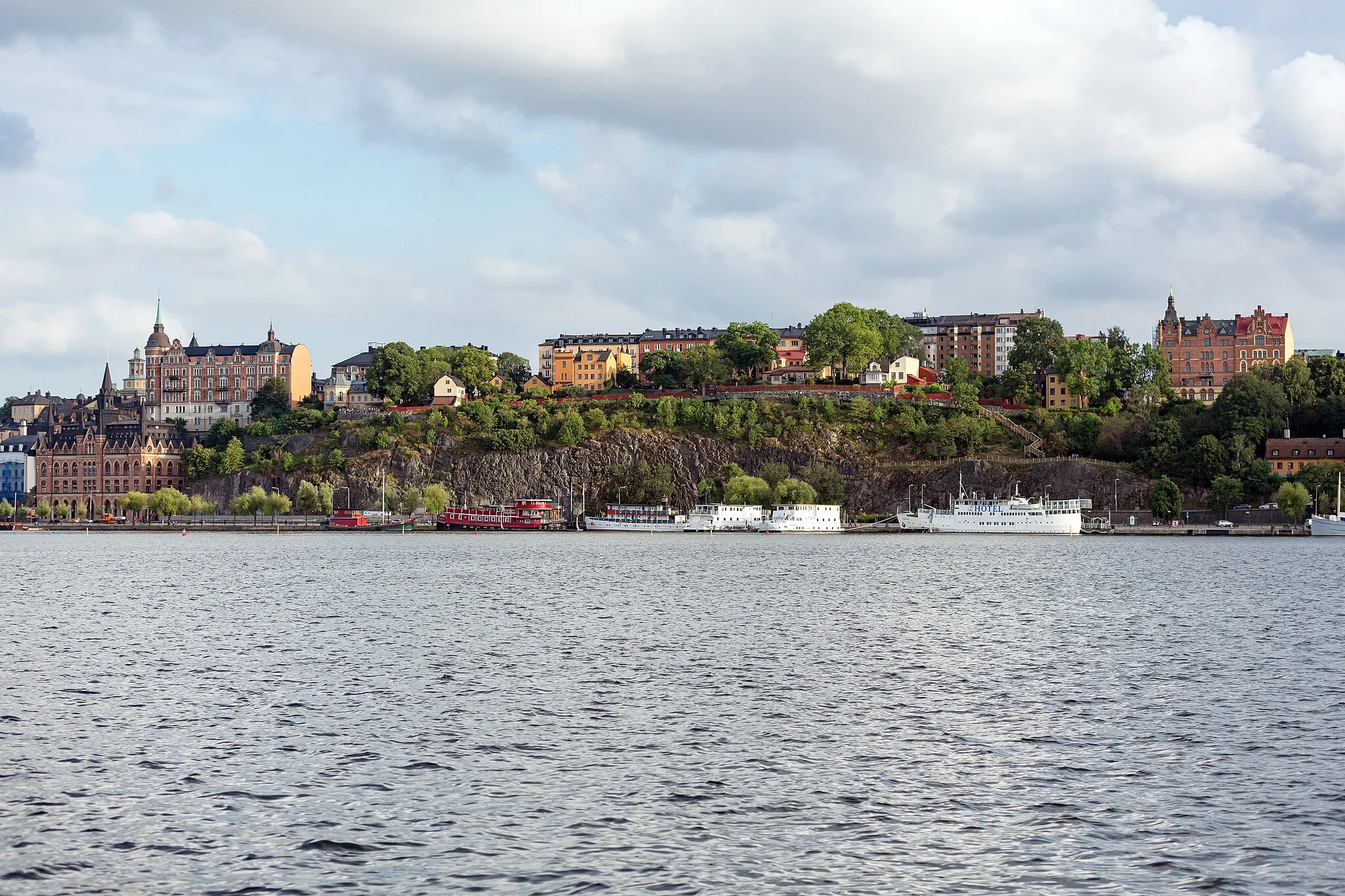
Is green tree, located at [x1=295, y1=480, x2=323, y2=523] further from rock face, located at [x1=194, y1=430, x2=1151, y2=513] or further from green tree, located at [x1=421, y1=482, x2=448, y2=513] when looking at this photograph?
green tree, located at [x1=421, y1=482, x2=448, y2=513]

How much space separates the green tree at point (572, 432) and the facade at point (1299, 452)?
9191 cm

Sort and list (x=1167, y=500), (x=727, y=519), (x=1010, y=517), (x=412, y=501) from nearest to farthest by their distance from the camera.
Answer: (x=1167, y=500) < (x=1010, y=517) < (x=727, y=519) < (x=412, y=501)

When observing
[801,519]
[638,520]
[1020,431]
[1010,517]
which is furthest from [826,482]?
[1020,431]

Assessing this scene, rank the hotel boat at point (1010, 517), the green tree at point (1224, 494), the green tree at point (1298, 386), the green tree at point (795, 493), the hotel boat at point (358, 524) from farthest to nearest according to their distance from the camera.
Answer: the hotel boat at point (358, 524) < the green tree at point (795, 493) < the green tree at point (1298, 386) < the hotel boat at point (1010, 517) < the green tree at point (1224, 494)

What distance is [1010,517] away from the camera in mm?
164250

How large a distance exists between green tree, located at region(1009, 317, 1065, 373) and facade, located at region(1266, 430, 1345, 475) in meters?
41.3

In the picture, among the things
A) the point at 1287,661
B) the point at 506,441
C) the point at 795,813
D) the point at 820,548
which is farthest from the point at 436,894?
the point at 506,441

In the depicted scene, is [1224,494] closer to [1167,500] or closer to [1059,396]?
[1167,500]

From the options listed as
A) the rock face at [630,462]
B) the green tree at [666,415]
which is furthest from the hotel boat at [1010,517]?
the green tree at [666,415]

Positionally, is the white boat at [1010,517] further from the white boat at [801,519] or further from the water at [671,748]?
the water at [671,748]

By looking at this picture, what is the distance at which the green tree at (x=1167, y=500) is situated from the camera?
517 feet

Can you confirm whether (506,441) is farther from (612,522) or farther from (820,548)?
(820,548)

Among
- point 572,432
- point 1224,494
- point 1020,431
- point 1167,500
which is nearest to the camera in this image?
point 1224,494

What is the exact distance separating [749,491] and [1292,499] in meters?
66.0
